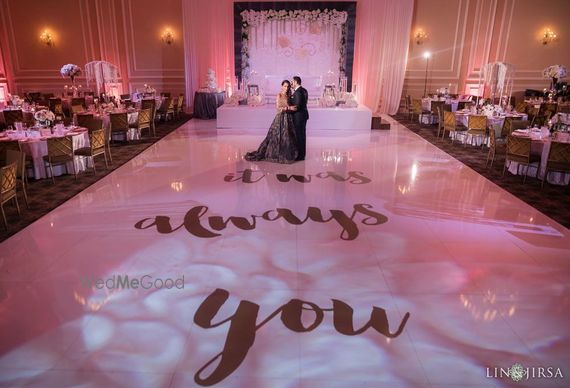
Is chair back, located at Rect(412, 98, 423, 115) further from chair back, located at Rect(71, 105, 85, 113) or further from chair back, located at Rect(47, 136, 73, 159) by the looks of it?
chair back, located at Rect(47, 136, 73, 159)

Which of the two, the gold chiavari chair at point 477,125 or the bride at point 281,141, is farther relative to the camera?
the gold chiavari chair at point 477,125

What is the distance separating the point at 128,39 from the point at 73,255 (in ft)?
36.8

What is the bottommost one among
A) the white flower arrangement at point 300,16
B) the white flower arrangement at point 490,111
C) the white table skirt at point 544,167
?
the white table skirt at point 544,167

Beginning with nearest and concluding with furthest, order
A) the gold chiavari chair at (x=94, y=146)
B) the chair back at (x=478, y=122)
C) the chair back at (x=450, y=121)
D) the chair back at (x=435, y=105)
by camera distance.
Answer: the gold chiavari chair at (x=94, y=146)
the chair back at (x=478, y=122)
the chair back at (x=450, y=121)
the chair back at (x=435, y=105)

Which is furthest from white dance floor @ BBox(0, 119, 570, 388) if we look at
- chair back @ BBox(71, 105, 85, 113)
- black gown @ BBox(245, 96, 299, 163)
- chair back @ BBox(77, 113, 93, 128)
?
chair back @ BBox(71, 105, 85, 113)

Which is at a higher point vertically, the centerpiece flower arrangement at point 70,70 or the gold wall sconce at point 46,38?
the gold wall sconce at point 46,38

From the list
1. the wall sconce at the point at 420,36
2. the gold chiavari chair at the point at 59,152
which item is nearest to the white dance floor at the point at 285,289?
the gold chiavari chair at the point at 59,152

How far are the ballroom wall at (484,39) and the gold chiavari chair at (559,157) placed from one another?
8.25 meters

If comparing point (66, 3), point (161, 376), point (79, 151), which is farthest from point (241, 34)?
point (161, 376)

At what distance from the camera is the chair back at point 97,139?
6643 mm

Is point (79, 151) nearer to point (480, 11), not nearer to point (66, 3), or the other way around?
point (66, 3)

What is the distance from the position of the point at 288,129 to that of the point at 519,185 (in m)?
3.81

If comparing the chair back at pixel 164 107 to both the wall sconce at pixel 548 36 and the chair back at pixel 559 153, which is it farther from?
the wall sconce at pixel 548 36

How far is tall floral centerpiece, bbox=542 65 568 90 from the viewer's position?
1228 centimetres
